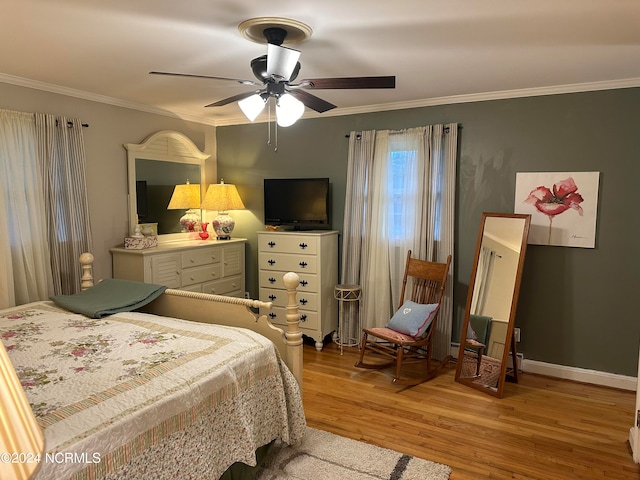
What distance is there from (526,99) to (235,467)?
3.50 meters

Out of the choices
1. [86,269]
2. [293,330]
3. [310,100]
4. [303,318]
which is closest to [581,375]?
[303,318]

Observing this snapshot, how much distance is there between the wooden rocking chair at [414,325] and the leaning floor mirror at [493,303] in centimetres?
26

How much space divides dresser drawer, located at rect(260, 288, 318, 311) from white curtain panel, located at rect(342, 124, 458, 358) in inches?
16.0

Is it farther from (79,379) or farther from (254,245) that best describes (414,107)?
(79,379)

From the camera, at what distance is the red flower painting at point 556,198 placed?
142 inches

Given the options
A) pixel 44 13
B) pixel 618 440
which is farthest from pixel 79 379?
pixel 618 440

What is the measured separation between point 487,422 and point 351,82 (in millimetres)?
2373

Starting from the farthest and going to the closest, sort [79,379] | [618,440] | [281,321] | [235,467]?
1. [281,321]
2. [618,440]
3. [235,467]
4. [79,379]

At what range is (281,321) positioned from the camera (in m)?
4.55

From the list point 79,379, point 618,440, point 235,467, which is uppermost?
point 79,379

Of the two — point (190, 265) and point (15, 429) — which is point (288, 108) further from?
point (190, 265)

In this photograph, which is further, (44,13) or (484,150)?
(484,150)

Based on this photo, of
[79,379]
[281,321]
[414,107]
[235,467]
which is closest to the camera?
[79,379]

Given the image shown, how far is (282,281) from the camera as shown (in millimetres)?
4539
